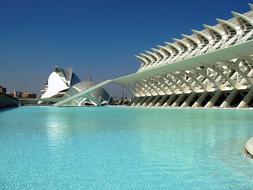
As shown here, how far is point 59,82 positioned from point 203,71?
4982cm

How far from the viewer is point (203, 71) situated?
34156 mm

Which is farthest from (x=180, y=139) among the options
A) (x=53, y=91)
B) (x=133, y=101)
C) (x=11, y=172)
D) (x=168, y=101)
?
(x=53, y=91)

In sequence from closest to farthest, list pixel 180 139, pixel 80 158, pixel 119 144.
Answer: pixel 80 158 < pixel 119 144 < pixel 180 139

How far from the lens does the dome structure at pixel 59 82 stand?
78.4 metres

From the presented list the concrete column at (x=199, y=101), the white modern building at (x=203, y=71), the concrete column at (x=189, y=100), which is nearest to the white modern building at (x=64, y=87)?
the white modern building at (x=203, y=71)

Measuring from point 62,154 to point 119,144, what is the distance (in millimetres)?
1755

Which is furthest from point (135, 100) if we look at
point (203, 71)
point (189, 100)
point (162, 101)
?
point (203, 71)

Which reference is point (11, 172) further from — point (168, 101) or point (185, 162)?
point (168, 101)

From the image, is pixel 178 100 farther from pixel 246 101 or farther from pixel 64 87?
pixel 64 87

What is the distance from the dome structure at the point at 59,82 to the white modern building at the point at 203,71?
2282 centimetres

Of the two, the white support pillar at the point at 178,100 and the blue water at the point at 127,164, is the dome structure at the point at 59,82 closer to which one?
the white support pillar at the point at 178,100

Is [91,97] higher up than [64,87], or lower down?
lower down

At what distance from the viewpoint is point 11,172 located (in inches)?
220

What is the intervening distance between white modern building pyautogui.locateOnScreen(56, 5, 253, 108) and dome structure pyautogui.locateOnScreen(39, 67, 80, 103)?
2282 cm
